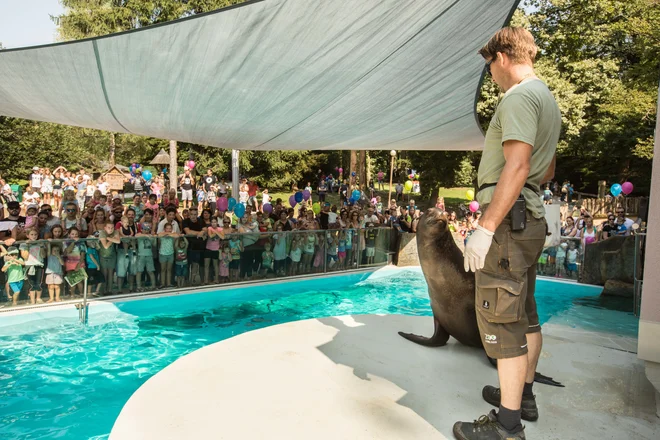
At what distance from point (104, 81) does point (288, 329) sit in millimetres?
3111

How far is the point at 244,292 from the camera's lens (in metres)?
8.49

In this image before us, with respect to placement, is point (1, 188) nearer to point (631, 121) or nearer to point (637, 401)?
point (637, 401)

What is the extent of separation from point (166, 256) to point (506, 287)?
6427 mm

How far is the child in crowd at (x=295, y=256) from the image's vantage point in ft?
29.8

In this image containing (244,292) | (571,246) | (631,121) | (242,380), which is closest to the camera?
(242,380)

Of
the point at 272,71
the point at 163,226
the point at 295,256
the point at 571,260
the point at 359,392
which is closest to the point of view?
the point at 359,392

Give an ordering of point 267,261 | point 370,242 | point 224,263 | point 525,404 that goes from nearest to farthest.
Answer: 1. point 525,404
2. point 224,263
3. point 267,261
4. point 370,242

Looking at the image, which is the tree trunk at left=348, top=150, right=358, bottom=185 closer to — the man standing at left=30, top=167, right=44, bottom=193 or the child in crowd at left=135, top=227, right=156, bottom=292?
the man standing at left=30, top=167, right=44, bottom=193

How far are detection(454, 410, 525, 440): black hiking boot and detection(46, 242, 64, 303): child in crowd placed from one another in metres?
6.07

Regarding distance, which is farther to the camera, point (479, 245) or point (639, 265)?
point (639, 265)

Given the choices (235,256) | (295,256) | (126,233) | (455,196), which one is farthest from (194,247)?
(455,196)

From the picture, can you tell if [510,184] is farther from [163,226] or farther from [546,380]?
[163,226]

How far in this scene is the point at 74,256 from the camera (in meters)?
6.78

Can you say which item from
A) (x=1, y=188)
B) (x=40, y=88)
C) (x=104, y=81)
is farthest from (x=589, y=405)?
(x=1, y=188)
